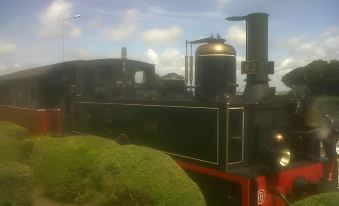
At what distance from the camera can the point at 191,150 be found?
15.2 ft

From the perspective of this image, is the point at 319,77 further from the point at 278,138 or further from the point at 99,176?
the point at 99,176

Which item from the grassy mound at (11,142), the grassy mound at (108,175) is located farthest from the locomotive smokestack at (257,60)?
the grassy mound at (11,142)

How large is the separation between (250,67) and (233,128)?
4.33 ft

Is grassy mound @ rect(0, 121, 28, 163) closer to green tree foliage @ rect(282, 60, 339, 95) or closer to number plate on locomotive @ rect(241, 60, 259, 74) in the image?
number plate on locomotive @ rect(241, 60, 259, 74)

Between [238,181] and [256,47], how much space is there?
7.18 feet

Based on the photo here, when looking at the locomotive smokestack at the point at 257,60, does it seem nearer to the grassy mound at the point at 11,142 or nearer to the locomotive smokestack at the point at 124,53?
the locomotive smokestack at the point at 124,53

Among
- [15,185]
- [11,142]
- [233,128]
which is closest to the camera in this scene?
[233,128]

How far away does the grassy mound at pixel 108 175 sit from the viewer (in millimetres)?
3604

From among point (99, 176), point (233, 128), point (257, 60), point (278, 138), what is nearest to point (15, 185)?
point (99, 176)

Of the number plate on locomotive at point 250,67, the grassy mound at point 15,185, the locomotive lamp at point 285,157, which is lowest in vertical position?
the grassy mound at point 15,185

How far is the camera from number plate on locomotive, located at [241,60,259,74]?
4.96 meters

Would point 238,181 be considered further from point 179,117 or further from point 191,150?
point 179,117

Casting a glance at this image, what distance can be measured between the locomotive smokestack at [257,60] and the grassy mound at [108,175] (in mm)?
1842

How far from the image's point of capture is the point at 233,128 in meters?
4.12
